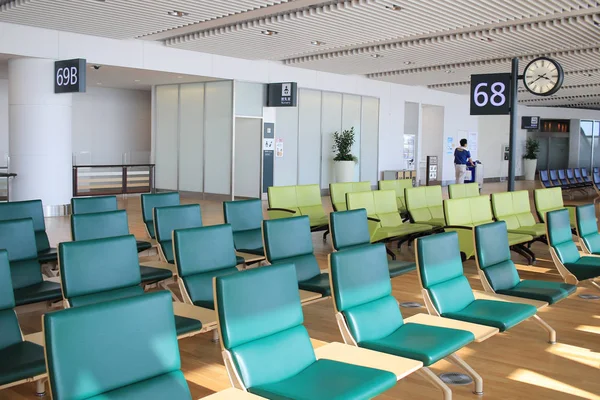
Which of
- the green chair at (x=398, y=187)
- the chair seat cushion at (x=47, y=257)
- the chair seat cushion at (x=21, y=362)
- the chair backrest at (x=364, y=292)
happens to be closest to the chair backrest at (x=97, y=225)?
the chair seat cushion at (x=47, y=257)

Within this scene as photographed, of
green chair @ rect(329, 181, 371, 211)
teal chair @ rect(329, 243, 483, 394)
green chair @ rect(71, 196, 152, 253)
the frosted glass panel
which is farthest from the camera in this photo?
the frosted glass panel

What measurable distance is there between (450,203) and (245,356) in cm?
498

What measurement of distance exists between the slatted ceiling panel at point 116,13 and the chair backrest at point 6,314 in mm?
6702

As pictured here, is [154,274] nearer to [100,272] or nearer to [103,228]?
[103,228]

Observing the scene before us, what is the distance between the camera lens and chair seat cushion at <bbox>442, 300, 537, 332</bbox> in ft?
13.4

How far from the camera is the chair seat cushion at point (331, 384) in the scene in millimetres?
2812

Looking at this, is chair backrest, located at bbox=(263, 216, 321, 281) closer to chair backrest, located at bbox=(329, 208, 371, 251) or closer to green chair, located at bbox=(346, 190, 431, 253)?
chair backrest, located at bbox=(329, 208, 371, 251)

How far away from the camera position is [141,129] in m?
19.4

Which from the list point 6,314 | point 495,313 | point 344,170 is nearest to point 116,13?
point 6,314

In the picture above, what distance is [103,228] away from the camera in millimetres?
5605

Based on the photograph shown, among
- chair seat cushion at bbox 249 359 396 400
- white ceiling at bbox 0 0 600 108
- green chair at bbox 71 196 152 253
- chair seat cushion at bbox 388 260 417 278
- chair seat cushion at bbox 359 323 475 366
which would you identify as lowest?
chair seat cushion at bbox 249 359 396 400

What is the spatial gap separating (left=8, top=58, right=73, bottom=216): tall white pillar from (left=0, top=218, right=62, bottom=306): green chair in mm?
7488

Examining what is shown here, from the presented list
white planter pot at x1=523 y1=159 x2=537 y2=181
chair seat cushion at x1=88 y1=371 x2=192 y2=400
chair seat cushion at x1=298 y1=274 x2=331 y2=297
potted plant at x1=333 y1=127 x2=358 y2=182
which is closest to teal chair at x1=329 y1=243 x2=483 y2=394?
chair seat cushion at x1=298 y1=274 x2=331 y2=297

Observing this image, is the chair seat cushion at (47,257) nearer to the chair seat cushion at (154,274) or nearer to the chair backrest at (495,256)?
the chair seat cushion at (154,274)
